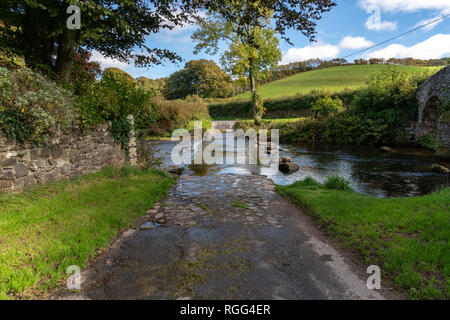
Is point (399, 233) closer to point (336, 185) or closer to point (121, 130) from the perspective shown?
point (336, 185)

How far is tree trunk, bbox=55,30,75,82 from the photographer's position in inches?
289

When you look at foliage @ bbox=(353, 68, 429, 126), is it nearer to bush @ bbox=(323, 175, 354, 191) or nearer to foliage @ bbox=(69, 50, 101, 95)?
bush @ bbox=(323, 175, 354, 191)

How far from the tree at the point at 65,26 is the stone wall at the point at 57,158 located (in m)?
2.22

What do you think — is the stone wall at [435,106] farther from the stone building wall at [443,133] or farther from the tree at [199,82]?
the tree at [199,82]

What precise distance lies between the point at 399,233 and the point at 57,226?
5.83 meters

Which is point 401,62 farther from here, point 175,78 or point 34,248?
point 34,248

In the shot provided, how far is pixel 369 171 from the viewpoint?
1153 centimetres

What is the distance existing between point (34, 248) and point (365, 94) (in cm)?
2543

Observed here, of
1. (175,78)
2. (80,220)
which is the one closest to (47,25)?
(80,220)

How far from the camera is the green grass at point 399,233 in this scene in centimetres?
306

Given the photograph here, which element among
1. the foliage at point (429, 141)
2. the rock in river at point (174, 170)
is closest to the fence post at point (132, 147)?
the rock in river at point (174, 170)

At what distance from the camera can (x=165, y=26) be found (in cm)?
885

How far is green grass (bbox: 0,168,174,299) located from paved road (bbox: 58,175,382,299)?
334 millimetres

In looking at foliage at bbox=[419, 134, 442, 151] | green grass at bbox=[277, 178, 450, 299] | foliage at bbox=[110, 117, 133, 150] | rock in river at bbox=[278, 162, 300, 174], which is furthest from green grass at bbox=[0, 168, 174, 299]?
foliage at bbox=[419, 134, 442, 151]
